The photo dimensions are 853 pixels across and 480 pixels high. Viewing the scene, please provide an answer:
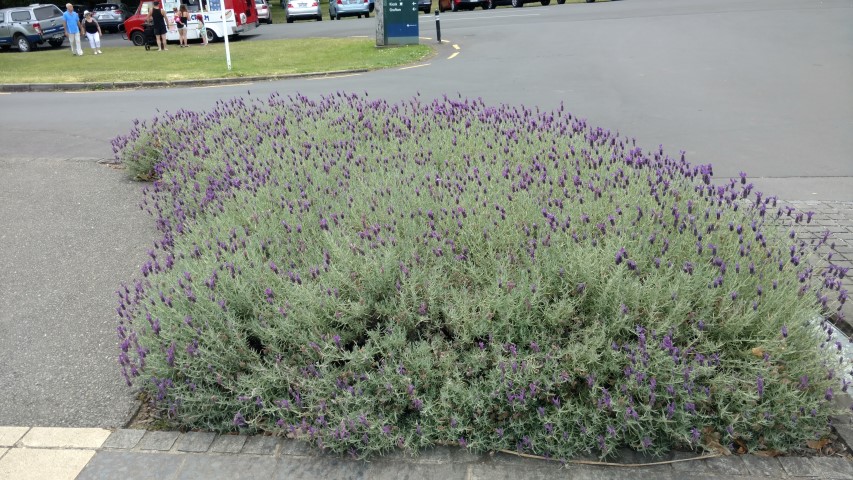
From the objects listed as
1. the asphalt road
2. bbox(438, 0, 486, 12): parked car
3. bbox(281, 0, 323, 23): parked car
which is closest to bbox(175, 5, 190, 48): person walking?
the asphalt road

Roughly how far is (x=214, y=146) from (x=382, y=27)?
16628 mm

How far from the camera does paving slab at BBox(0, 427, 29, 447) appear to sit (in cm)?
381

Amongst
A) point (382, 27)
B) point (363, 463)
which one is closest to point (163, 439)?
point (363, 463)

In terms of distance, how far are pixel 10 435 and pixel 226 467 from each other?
1.32 m

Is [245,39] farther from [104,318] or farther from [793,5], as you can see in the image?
[104,318]

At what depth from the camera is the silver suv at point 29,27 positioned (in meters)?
33.0

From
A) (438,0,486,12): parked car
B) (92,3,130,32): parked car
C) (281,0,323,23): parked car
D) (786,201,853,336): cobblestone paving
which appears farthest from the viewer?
(92,3,130,32): parked car

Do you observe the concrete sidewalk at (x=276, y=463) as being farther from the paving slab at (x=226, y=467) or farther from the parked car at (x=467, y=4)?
the parked car at (x=467, y=4)

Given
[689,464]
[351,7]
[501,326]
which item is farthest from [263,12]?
[689,464]

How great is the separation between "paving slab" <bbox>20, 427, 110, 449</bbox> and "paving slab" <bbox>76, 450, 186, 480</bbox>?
0.44 feet

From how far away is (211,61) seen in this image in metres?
21.8

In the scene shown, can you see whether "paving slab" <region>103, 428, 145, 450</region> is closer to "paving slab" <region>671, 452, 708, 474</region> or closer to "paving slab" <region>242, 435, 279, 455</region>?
"paving slab" <region>242, 435, 279, 455</region>

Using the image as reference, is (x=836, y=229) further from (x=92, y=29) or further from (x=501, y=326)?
(x=92, y=29)

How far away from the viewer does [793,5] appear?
26.6 metres
